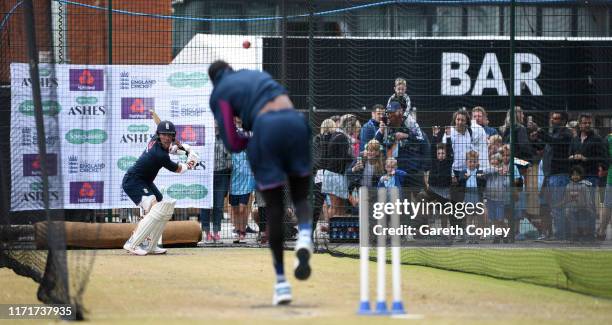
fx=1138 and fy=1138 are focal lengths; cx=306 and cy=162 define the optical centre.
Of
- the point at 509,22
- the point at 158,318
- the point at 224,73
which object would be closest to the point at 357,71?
the point at 509,22

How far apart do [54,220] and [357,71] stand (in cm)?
854

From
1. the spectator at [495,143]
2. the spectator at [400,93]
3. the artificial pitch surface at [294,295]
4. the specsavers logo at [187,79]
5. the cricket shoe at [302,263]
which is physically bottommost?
the artificial pitch surface at [294,295]

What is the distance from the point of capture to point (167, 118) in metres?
17.2

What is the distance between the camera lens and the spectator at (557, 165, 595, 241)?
15836 millimetres

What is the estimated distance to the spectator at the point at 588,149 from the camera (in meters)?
17.0

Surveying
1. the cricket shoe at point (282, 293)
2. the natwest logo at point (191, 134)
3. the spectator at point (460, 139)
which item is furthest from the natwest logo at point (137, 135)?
the cricket shoe at point (282, 293)

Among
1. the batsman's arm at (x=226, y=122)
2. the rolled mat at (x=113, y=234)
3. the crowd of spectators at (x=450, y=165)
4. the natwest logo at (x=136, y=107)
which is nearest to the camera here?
the batsman's arm at (x=226, y=122)

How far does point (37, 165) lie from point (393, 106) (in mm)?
7628

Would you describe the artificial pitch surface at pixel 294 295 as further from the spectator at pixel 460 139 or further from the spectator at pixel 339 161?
the spectator at pixel 460 139

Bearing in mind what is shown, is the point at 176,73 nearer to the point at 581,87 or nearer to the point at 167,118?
the point at 167,118

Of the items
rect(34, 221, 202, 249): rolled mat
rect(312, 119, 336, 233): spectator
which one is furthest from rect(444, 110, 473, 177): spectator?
rect(34, 221, 202, 249): rolled mat

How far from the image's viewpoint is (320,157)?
16891 mm

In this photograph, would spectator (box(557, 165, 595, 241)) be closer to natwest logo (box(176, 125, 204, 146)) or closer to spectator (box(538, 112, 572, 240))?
spectator (box(538, 112, 572, 240))

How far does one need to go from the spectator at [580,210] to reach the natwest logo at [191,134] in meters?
5.39
